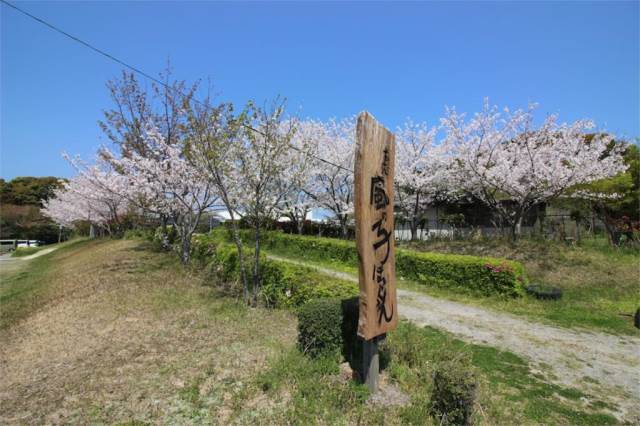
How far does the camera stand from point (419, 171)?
18016 mm

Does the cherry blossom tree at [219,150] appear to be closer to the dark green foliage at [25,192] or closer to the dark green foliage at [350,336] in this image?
the dark green foliage at [350,336]

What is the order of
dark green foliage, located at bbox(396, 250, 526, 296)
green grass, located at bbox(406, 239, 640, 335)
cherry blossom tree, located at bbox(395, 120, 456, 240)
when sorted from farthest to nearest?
cherry blossom tree, located at bbox(395, 120, 456, 240) < dark green foliage, located at bbox(396, 250, 526, 296) < green grass, located at bbox(406, 239, 640, 335)

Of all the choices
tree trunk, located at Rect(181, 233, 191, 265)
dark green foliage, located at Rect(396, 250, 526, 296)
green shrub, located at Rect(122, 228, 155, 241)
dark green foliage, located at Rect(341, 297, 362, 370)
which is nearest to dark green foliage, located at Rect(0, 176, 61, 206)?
green shrub, located at Rect(122, 228, 155, 241)

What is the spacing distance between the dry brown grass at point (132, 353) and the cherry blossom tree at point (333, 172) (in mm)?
10382

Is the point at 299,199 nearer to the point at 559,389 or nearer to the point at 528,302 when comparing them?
the point at 528,302

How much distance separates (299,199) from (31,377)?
51.3 feet

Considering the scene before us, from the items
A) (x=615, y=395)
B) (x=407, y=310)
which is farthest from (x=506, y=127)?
(x=615, y=395)

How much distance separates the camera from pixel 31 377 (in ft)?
15.4

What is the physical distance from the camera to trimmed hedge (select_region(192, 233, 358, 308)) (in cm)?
632

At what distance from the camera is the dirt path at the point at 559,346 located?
4.23 m

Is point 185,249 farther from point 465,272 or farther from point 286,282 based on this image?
point 465,272

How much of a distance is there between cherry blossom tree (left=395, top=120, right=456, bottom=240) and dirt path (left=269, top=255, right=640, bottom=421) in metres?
9.65

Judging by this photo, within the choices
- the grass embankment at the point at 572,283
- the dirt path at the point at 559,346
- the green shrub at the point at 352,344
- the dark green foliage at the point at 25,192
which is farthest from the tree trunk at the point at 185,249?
the dark green foliage at the point at 25,192

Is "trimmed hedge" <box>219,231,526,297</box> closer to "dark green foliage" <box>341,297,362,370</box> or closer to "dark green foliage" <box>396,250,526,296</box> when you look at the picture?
"dark green foliage" <box>396,250,526,296</box>
